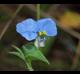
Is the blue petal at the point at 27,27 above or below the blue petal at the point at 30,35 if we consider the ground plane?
above

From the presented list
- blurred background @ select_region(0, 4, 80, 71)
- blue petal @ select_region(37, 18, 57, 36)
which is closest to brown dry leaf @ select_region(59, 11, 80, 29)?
blurred background @ select_region(0, 4, 80, 71)

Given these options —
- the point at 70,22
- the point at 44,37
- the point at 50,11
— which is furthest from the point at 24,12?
the point at 44,37

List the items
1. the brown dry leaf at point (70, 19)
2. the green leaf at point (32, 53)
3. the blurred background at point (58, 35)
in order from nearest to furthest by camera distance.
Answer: the green leaf at point (32, 53), the blurred background at point (58, 35), the brown dry leaf at point (70, 19)

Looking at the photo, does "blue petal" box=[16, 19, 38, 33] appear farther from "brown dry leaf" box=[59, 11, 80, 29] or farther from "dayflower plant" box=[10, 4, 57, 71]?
"brown dry leaf" box=[59, 11, 80, 29]

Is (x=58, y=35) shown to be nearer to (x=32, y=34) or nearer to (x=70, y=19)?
(x=70, y=19)

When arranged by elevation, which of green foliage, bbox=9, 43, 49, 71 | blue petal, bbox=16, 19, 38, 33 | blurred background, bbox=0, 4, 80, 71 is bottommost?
blurred background, bbox=0, 4, 80, 71

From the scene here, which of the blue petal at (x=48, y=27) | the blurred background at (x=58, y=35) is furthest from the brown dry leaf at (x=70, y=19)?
the blue petal at (x=48, y=27)

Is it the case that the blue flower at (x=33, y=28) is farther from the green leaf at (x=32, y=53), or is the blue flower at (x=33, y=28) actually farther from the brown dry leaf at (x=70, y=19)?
the brown dry leaf at (x=70, y=19)
